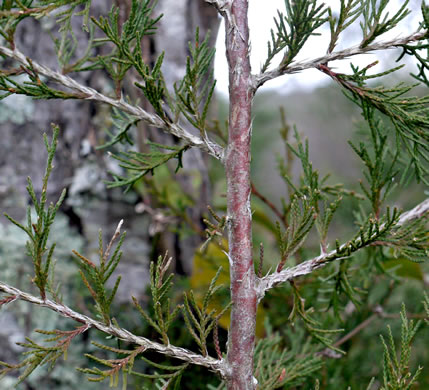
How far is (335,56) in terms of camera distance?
78 centimetres

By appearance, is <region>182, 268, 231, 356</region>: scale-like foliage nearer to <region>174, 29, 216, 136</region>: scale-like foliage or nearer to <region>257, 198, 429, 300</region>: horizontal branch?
<region>257, 198, 429, 300</region>: horizontal branch

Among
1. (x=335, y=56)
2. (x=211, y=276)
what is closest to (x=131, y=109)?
(x=335, y=56)

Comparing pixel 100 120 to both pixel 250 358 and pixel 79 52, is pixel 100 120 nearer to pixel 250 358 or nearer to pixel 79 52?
pixel 79 52

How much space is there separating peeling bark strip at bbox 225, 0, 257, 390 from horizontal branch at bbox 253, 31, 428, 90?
34mm

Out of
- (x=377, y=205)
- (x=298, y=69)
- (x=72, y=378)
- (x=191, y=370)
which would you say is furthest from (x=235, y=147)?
(x=72, y=378)

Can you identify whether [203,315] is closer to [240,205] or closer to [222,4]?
[240,205]

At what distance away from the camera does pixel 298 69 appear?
793 millimetres

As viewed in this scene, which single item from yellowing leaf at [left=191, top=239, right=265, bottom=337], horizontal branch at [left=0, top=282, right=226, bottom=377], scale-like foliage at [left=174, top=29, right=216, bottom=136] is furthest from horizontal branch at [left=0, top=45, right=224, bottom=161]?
yellowing leaf at [left=191, top=239, right=265, bottom=337]

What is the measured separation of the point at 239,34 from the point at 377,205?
1.43ft

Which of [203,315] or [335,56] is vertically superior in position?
[335,56]

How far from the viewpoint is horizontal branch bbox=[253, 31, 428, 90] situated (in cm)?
77

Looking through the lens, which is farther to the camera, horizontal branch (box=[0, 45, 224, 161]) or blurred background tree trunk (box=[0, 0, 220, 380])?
blurred background tree trunk (box=[0, 0, 220, 380])

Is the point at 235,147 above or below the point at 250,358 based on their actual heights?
above

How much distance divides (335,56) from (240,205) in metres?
0.30
